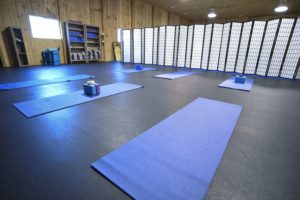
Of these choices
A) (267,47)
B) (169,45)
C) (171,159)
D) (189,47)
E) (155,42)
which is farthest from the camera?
(155,42)

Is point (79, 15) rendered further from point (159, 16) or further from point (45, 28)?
point (159, 16)

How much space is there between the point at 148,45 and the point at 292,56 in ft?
19.0

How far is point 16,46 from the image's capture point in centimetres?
576

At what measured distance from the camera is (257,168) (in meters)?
1.22

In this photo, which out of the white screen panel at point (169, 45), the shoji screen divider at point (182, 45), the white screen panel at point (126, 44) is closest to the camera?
the shoji screen divider at point (182, 45)

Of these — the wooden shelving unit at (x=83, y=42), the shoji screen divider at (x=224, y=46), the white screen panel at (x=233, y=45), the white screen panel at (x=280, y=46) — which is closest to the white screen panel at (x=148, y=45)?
the wooden shelving unit at (x=83, y=42)

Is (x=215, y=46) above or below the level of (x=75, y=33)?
below

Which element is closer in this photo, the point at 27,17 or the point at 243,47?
the point at 243,47

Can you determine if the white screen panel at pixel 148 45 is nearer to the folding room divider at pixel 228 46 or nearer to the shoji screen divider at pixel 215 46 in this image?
the folding room divider at pixel 228 46

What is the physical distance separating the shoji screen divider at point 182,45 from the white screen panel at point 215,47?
1.27 meters

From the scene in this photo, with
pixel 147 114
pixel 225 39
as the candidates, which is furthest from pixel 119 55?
pixel 147 114

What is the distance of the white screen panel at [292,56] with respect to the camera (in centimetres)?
464

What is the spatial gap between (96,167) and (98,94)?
198 centimetres

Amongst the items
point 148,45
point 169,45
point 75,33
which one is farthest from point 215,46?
point 75,33
